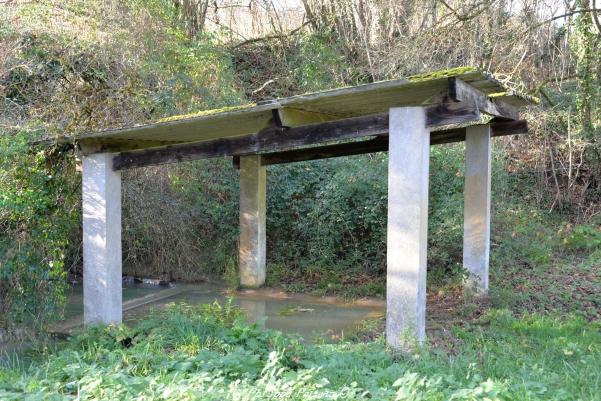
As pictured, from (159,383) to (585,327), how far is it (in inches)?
198

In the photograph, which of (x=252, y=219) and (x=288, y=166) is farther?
(x=288, y=166)

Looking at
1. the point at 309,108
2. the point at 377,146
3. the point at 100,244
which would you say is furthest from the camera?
the point at 377,146

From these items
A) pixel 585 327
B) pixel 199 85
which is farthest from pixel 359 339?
pixel 199 85

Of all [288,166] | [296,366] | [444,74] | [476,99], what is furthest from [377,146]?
[296,366]

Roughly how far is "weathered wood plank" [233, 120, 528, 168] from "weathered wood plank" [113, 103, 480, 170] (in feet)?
8.73

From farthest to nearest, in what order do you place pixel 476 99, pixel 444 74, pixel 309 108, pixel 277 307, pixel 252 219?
pixel 252 219 < pixel 277 307 < pixel 309 108 < pixel 476 99 < pixel 444 74

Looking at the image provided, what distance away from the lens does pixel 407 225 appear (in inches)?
223

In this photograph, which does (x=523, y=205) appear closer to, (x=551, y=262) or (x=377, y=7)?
(x=551, y=262)

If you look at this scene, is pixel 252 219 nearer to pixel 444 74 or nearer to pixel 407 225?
pixel 407 225

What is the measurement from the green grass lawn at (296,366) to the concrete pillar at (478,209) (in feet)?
5.40

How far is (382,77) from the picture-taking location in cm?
1458

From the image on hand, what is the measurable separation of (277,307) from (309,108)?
13.3 feet

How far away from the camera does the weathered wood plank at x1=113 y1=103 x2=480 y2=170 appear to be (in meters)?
5.64

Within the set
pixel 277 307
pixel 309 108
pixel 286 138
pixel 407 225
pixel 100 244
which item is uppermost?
pixel 309 108
